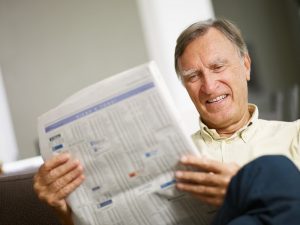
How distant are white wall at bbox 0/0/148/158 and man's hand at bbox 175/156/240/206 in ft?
6.64

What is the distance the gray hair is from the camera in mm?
1113

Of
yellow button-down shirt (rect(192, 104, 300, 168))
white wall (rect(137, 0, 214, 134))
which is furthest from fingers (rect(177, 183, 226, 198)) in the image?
white wall (rect(137, 0, 214, 134))

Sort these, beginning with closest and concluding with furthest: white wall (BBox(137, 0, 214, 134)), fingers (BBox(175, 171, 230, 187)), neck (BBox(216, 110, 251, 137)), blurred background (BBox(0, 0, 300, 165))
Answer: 1. fingers (BBox(175, 171, 230, 187))
2. neck (BBox(216, 110, 251, 137))
3. white wall (BBox(137, 0, 214, 134))
4. blurred background (BBox(0, 0, 300, 165))

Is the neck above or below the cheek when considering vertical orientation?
below

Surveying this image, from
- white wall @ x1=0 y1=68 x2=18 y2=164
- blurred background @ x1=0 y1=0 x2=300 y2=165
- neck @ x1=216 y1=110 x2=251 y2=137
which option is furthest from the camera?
blurred background @ x1=0 y1=0 x2=300 y2=165

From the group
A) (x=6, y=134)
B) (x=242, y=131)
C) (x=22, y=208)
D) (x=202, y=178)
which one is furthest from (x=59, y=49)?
(x=202, y=178)

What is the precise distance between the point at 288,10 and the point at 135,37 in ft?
3.94

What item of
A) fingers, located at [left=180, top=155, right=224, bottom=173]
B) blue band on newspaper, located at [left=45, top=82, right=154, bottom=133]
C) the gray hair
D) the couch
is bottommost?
the couch

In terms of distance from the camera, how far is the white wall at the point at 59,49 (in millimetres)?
2707

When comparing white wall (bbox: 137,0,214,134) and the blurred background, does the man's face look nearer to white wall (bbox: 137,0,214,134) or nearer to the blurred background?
white wall (bbox: 137,0,214,134)

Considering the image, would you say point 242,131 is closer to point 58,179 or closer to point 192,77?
point 192,77

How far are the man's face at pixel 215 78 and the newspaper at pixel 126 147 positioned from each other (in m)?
0.38

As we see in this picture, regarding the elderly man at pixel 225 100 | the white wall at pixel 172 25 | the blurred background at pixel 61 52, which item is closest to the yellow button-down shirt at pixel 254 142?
the elderly man at pixel 225 100

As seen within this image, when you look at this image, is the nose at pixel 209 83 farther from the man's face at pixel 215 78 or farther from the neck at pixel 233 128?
the neck at pixel 233 128
